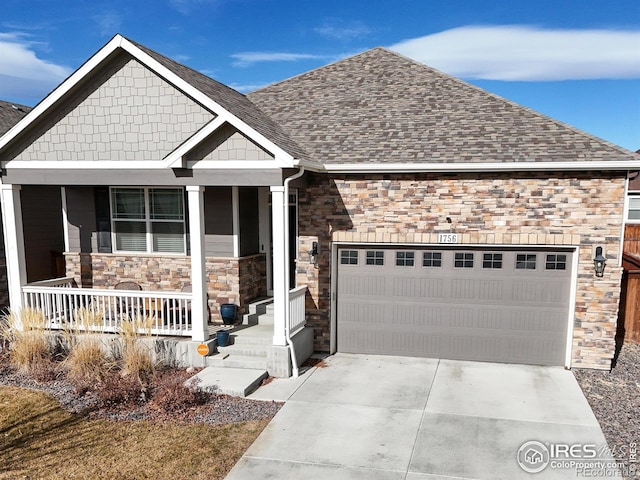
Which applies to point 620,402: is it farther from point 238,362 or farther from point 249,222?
point 249,222

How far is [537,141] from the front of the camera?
9375 mm

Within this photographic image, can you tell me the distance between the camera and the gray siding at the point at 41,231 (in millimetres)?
12992

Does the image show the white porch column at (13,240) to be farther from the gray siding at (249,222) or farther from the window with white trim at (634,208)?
the window with white trim at (634,208)

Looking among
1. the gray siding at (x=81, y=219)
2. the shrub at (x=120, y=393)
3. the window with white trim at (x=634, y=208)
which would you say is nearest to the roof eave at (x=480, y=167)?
the shrub at (x=120, y=393)

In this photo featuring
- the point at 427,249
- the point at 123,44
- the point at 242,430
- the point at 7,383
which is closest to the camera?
the point at 242,430

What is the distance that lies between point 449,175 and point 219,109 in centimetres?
462

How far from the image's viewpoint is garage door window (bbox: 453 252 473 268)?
9570 mm

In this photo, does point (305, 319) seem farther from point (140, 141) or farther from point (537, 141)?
point (537, 141)

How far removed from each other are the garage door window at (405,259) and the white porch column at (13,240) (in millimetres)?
7961

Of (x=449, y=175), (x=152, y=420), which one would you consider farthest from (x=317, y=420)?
(x=449, y=175)

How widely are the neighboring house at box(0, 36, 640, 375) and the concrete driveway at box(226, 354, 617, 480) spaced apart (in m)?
1.03

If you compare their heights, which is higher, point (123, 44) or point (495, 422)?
point (123, 44)

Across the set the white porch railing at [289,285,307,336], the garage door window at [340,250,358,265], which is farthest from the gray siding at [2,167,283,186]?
the garage door window at [340,250,358,265]

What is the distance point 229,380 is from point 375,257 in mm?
3889
